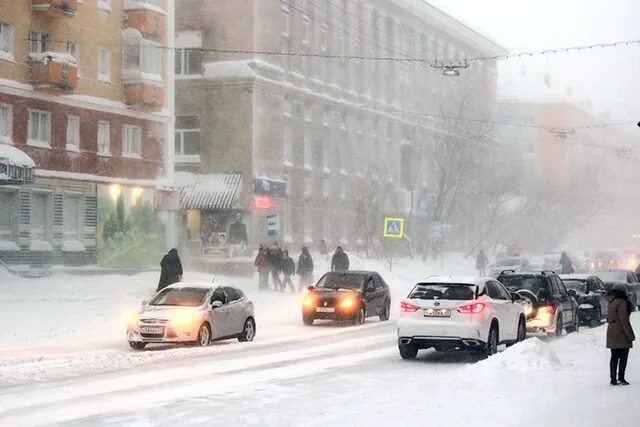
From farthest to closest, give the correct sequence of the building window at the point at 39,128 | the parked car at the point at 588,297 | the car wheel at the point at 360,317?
1. the building window at the point at 39,128
2. the parked car at the point at 588,297
3. the car wheel at the point at 360,317

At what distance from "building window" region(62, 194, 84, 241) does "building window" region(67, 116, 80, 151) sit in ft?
6.69

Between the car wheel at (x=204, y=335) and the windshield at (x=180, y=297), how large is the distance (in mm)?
583

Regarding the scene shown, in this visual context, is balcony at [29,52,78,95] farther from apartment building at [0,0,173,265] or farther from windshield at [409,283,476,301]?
windshield at [409,283,476,301]

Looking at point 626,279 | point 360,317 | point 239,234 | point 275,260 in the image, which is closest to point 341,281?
point 360,317

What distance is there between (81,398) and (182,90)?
48278mm

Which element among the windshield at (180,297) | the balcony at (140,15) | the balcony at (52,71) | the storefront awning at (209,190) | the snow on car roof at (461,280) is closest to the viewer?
the snow on car roof at (461,280)

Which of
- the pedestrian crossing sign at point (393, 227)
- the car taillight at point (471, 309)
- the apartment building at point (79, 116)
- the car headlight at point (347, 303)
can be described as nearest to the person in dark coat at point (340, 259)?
the pedestrian crossing sign at point (393, 227)

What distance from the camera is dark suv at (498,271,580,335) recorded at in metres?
27.2

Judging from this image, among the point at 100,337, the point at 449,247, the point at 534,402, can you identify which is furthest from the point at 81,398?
the point at 449,247

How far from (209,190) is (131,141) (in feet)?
34.9

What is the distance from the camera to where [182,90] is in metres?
62.4

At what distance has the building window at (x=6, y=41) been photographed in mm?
42406

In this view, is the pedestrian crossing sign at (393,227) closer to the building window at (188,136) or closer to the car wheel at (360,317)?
the building window at (188,136)

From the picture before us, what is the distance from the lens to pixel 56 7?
4381 cm
